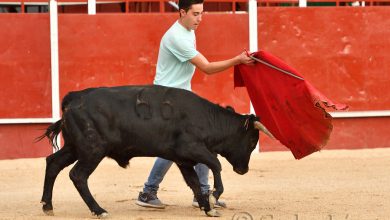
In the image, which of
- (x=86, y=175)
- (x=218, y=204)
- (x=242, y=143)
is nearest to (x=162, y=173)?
(x=218, y=204)

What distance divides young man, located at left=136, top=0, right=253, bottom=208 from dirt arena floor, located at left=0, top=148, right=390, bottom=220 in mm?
381

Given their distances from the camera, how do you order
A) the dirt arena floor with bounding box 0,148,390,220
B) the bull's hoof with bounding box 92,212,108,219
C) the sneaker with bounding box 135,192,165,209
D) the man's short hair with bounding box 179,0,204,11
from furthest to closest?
the sneaker with bounding box 135,192,165,209 < the dirt arena floor with bounding box 0,148,390,220 < the man's short hair with bounding box 179,0,204,11 < the bull's hoof with bounding box 92,212,108,219

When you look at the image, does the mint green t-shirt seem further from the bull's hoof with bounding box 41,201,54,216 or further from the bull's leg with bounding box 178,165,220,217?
the bull's hoof with bounding box 41,201,54,216

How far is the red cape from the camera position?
23.9 ft

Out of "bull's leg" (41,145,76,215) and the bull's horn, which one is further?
the bull's horn

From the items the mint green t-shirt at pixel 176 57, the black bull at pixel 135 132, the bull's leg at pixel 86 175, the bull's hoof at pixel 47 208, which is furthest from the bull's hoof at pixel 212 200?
the bull's hoof at pixel 47 208

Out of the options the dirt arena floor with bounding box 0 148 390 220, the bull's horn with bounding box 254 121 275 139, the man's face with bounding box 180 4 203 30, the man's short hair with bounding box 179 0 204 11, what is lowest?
the dirt arena floor with bounding box 0 148 390 220

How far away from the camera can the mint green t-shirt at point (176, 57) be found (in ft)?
23.4

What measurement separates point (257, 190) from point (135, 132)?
1902mm

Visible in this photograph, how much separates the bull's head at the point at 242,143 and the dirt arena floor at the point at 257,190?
328 mm

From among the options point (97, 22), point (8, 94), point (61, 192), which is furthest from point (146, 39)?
point (61, 192)

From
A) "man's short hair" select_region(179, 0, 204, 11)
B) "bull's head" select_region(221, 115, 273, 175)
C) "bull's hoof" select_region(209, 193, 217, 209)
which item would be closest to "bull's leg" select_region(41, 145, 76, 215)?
"bull's hoof" select_region(209, 193, 217, 209)

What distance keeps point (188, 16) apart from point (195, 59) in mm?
276

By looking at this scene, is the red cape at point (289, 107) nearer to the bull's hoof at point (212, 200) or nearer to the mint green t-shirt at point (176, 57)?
the mint green t-shirt at point (176, 57)
